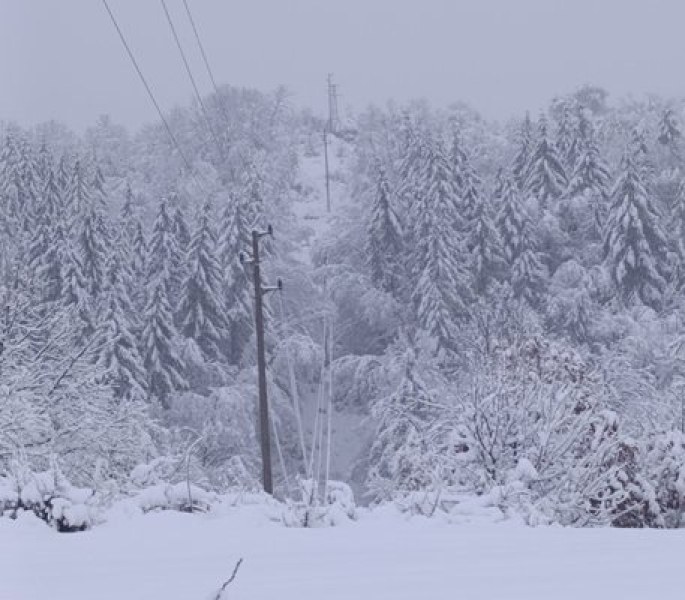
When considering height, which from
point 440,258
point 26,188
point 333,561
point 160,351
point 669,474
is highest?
point 26,188

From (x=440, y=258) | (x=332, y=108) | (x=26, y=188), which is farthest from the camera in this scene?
(x=332, y=108)

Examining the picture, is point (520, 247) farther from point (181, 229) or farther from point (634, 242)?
point (181, 229)

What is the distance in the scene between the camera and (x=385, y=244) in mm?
49438

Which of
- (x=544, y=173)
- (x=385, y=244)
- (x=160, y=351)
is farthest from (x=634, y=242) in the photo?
(x=160, y=351)

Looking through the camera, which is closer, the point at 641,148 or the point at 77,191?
the point at 641,148

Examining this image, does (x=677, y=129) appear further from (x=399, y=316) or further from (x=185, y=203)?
(x=185, y=203)

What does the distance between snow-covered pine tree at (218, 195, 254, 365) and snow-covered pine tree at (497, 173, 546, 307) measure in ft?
44.5

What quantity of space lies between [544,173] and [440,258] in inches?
439

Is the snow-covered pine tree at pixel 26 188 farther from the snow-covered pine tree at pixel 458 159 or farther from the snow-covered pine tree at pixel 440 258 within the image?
the snow-covered pine tree at pixel 458 159

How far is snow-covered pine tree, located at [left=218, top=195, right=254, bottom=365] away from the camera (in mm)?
44375

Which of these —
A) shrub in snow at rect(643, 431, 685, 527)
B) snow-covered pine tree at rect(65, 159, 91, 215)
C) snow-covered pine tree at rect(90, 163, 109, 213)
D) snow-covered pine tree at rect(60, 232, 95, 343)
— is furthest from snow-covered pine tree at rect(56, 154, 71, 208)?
shrub in snow at rect(643, 431, 685, 527)

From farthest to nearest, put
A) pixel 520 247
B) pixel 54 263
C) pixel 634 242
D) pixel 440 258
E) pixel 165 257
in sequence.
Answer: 1. pixel 520 247
2. pixel 634 242
3. pixel 440 258
4. pixel 165 257
5. pixel 54 263

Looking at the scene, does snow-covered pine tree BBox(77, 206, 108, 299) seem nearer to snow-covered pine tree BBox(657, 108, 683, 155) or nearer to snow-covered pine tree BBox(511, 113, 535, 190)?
snow-covered pine tree BBox(511, 113, 535, 190)

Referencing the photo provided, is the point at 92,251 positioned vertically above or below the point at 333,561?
above
